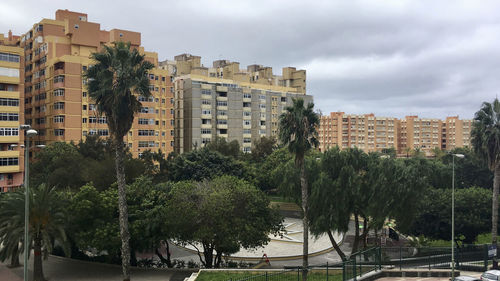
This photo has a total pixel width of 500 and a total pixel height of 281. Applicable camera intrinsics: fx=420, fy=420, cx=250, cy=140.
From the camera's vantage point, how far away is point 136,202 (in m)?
34.2

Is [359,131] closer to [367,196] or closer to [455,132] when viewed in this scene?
[455,132]

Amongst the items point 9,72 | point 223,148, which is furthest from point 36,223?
point 223,148

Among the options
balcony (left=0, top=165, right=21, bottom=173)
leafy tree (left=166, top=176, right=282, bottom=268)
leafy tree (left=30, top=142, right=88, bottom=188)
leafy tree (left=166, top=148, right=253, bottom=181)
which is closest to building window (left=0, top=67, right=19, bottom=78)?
leafy tree (left=30, top=142, right=88, bottom=188)

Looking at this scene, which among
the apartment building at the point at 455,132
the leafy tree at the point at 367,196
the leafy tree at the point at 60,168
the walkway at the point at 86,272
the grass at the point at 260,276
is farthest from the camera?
the apartment building at the point at 455,132

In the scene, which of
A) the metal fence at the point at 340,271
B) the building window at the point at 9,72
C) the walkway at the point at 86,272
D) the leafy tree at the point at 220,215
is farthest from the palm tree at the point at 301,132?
the building window at the point at 9,72

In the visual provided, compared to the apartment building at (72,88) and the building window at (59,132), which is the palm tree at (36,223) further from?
the building window at (59,132)

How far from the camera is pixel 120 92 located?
28.1 meters

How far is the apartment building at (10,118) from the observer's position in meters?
56.7

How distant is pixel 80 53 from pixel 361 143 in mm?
126381

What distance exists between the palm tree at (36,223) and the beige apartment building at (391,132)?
5977 inches

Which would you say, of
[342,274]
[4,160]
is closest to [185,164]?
[4,160]

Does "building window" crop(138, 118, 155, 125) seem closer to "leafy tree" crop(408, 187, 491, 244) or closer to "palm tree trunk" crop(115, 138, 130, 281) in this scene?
"palm tree trunk" crop(115, 138, 130, 281)

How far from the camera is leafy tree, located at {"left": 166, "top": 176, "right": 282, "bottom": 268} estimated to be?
3142 cm

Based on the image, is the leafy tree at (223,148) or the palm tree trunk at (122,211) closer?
the palm tree trunk at (122,211)
